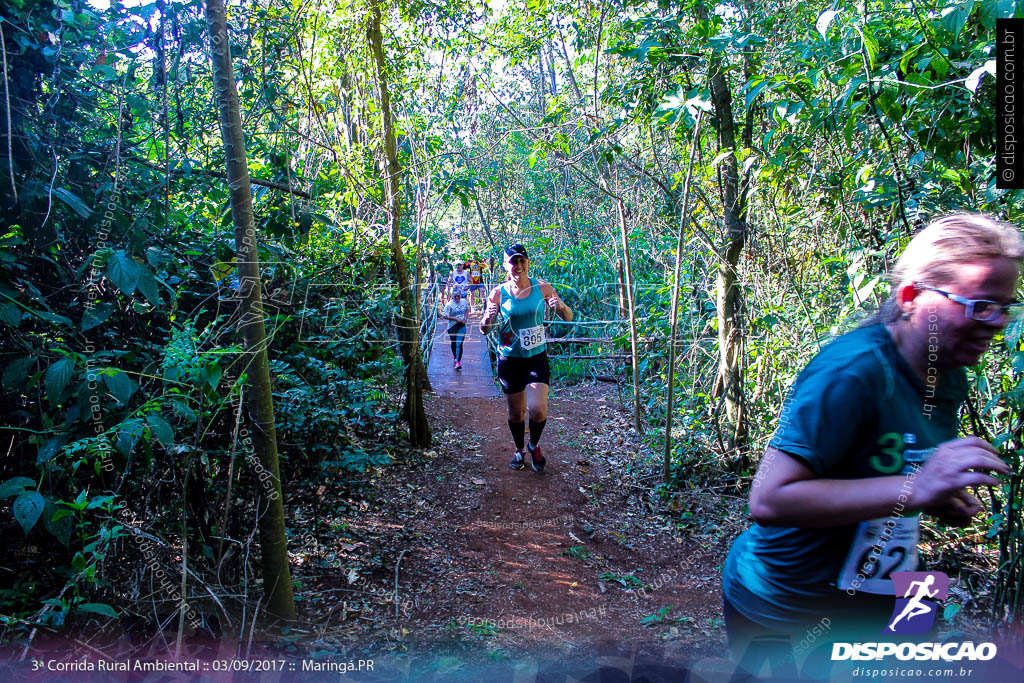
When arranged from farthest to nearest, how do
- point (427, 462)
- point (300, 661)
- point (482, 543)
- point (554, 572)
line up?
1. point (427, 462)
2. point (482, 543)
3. point (554, 572)
4. point (300, 661)

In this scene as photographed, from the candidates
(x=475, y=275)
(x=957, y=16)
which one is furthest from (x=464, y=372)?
(x=957, y=16)

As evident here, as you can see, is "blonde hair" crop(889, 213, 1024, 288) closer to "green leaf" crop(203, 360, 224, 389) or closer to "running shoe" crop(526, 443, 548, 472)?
"green leaf" crop(203, 360, 224, 389)

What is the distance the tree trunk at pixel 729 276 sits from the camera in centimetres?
516

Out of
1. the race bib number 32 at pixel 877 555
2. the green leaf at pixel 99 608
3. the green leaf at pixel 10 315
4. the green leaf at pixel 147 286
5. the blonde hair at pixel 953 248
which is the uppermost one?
the green leaf at pixel 147 286

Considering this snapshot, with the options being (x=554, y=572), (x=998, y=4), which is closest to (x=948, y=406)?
(x=998, y=4)

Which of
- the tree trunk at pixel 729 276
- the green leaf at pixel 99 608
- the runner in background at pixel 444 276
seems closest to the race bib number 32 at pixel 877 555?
the green leaf at pixel 99 608

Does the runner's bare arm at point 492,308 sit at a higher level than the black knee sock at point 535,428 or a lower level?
higher

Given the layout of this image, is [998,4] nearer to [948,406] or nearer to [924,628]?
[948,406]

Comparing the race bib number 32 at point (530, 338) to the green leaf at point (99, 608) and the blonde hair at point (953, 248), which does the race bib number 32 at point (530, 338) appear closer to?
the green leaf at point (99, 608)

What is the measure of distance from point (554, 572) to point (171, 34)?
3.73 meters

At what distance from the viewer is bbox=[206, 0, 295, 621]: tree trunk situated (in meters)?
2.44

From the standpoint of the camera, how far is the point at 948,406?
1.61 m

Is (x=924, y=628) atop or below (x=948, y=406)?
below

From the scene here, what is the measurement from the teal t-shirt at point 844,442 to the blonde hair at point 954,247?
0.17m
